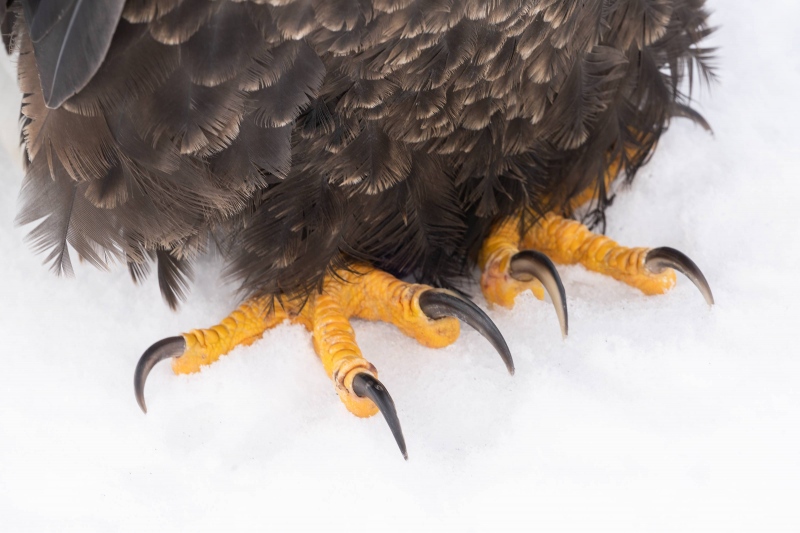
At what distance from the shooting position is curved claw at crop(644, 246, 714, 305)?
145 cm

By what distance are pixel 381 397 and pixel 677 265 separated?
1.96 feet

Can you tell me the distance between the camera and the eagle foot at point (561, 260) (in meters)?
1.49

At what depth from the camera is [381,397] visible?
130 cm

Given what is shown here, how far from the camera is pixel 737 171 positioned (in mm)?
1719

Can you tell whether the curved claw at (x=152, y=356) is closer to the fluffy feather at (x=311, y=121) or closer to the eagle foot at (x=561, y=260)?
the fluffy feather at (x=311, y=121)

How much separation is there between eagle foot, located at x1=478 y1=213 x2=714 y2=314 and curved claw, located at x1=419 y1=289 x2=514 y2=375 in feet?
0.40

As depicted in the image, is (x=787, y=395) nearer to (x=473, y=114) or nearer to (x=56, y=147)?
(x=473, y=114)

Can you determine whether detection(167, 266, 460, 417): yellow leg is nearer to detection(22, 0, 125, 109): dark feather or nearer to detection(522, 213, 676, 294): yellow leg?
detection(522, 213, 676, 294): yellow leg

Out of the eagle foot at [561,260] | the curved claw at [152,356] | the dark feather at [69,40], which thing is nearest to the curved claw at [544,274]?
the eagle foot at [561,260]

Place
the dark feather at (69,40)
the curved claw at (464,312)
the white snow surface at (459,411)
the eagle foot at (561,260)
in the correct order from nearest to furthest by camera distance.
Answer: the dark feather at (69,40) → the white snow surface at (459,411) → the curved claw at (464,312) → the eagle foot at (561,260)

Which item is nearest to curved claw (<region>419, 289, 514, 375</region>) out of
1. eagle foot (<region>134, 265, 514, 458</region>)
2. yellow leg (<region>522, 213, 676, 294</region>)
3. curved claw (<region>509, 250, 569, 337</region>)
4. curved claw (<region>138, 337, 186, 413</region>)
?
eagle foot (<region>134, 265, 514, 458</region>)

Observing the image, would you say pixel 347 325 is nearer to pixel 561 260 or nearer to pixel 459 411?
pixel 459 411

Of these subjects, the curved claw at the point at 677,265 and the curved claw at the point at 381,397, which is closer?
the curved claw at the point at 381,397

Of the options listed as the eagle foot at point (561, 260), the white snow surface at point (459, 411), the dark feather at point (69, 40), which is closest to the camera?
the dark feather at point (69, 40)
